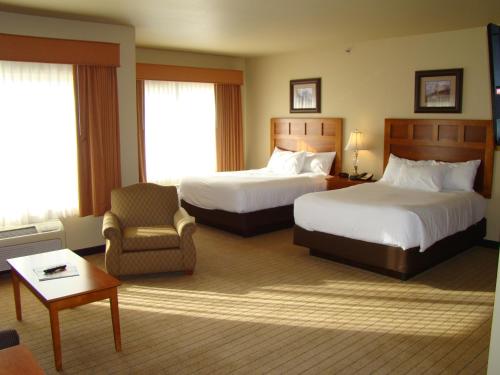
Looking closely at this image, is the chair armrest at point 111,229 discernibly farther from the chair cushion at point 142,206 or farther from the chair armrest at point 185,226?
the chair armrest at point 185,226

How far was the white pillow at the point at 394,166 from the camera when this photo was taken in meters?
5.68

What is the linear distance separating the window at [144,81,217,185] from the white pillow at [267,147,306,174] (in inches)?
43.6

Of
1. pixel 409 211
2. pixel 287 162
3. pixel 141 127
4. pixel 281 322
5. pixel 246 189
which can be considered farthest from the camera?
pixel 287 162

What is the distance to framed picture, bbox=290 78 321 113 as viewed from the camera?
7.07m

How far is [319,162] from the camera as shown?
6879 millimetres

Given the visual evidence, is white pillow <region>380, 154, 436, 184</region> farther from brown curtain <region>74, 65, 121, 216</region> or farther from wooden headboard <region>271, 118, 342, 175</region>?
brown curtain <region>74, 65, 121, 216</region>

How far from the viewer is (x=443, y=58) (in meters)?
5.59

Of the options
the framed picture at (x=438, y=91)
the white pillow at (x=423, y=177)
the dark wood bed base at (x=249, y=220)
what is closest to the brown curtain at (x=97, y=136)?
the dark wood bed base at (x=249, y=220)

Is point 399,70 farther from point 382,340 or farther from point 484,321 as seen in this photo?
point 382,340

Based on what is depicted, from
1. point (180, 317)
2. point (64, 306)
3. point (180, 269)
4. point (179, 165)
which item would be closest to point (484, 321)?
point (180, 317)

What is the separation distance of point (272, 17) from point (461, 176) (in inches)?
108

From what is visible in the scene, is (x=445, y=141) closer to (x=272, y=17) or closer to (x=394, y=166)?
(x=394, y=166)

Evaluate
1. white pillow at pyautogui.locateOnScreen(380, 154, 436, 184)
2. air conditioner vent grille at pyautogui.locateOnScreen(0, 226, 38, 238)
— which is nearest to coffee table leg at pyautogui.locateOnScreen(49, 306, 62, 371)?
air conditioner vent grille at pyautogui.locateOnScreen(0, 226, 38, 238)


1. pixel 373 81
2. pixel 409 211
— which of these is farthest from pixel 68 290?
pixel 373 81
